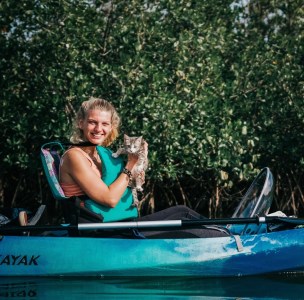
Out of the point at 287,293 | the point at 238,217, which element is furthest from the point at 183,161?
the point at 287,293

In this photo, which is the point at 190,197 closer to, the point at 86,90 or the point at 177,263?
the point at 86,90

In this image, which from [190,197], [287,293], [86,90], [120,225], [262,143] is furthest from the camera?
[190,197]

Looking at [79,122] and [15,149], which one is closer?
[79,122]

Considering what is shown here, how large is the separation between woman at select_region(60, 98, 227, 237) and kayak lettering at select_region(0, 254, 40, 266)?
0.61 meters

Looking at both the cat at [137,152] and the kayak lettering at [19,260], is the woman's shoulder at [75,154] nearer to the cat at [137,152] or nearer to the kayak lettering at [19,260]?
the cat at [137,152]

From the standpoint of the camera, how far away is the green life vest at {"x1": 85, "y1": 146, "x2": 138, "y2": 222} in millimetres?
7691

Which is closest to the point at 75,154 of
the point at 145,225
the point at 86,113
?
the point at 86,113

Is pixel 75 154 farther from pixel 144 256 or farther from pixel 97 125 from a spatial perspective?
pixel 144 256

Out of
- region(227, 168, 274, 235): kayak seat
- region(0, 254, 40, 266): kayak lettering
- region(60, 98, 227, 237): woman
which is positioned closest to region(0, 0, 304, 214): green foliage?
region(227, 168, 274, 235): kayak seat

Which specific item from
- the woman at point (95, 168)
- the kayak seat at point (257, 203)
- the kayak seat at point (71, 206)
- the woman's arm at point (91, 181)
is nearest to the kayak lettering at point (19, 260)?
the kayak seat at point (71, 206)

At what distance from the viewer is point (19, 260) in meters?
7.90

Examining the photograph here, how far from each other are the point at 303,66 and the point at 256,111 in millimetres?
936

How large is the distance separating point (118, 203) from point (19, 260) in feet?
2.88

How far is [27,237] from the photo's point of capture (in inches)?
312
